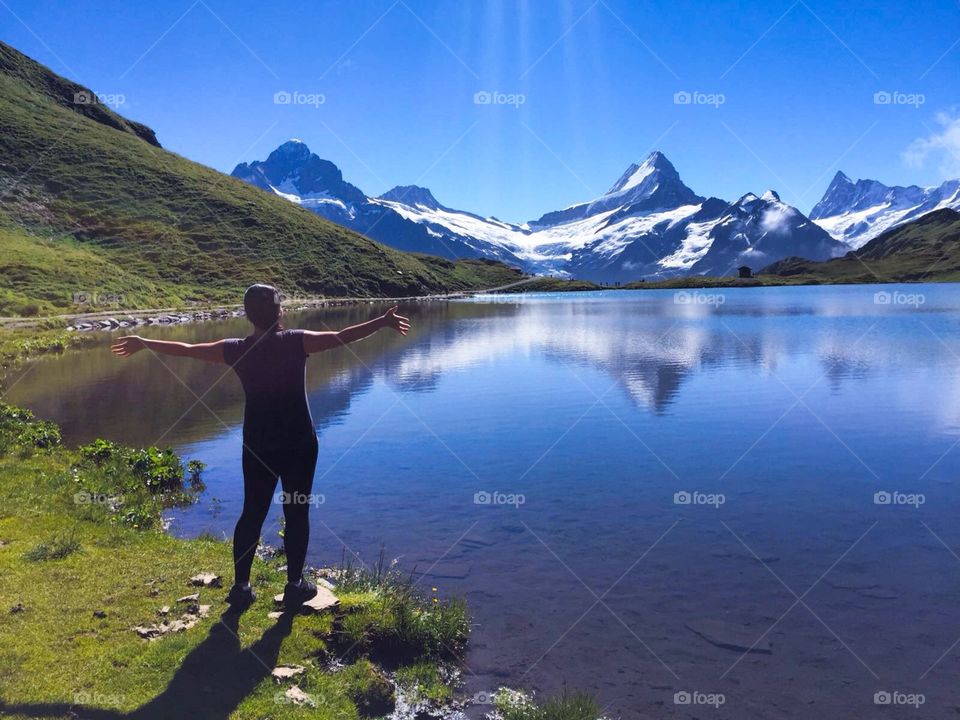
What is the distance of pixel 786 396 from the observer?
33.0 meters

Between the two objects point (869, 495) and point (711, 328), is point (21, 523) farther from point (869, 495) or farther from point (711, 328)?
point (711, 328)

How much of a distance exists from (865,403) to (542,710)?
27.7 metres
